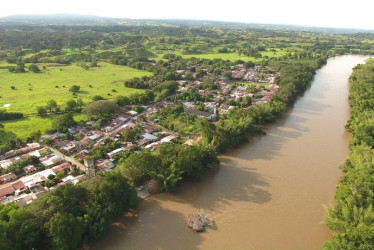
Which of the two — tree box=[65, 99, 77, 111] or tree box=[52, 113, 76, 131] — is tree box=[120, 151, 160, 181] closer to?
tree box=[52, 113, 76, 131]

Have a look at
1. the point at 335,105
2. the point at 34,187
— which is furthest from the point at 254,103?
the point at 34,187

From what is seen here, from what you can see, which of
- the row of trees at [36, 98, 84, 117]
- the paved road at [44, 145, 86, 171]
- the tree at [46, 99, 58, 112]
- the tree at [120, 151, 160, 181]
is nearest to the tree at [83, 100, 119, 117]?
the row of trees at [36, 98, 84, 117]

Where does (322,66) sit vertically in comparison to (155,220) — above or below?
above

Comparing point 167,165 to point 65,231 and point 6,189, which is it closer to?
point 65,231

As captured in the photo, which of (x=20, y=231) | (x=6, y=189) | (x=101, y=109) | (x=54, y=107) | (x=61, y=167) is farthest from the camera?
(x=54, y=107)

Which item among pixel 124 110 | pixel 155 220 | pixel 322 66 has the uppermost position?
pixel 322 66

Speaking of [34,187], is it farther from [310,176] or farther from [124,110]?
[310,176]

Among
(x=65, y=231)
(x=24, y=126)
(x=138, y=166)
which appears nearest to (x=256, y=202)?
(x=138, y=166)

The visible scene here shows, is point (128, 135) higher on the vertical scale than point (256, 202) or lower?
higher
